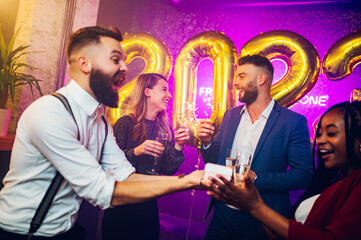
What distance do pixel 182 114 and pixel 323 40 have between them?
2.66 m

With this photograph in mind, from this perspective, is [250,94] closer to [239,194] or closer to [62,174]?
[239,194]

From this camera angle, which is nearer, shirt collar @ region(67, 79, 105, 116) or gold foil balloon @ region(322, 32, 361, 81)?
shirt collar @ region(67, 79, 105, 116)

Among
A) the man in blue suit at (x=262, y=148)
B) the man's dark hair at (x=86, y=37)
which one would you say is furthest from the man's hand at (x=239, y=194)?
the man's dark hair at (x=86, y=37)

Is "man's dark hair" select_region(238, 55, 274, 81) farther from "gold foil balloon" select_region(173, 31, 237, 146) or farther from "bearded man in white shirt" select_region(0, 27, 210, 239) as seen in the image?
"bearded man in white shirt" select_region(0, 27, 210, 239)

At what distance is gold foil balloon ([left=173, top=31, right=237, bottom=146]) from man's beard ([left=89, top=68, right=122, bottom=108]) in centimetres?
185

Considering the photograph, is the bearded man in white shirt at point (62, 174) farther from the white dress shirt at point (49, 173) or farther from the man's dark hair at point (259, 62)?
the man's dark hair at point (259, 62)

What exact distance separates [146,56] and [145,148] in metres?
1.79

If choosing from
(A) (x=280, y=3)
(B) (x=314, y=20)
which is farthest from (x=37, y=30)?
(B) (x=314, y=20)

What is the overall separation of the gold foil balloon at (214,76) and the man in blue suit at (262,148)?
558 mm

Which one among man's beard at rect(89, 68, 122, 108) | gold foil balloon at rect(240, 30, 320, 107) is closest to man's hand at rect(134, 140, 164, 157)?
man's beard at rect(89, 68, 122, 108)

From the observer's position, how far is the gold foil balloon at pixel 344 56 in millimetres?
2912

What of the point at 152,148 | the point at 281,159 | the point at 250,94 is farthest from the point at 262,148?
the point at 152,148

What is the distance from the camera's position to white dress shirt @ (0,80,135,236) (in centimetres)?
136

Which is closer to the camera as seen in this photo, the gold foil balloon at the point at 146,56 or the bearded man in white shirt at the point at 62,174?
the bearded man in white shirt at the point at 62,174
